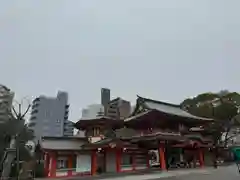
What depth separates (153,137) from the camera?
30.6m

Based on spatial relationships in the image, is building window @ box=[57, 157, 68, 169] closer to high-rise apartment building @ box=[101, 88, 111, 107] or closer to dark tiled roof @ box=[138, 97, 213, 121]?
dark tiled roof @ box=[138, 97, 213, 121]

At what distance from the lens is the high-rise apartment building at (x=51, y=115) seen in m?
83.2

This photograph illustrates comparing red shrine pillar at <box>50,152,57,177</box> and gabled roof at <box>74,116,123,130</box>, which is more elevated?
gabled roof at <box>74,116,123,130</box>

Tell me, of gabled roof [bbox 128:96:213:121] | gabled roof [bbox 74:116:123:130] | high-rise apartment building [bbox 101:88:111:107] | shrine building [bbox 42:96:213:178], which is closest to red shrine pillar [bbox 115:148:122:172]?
shrine building [bbox 42:96:213:178]

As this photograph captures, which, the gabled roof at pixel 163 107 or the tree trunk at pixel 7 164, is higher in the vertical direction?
the gabled roof at pixel 163 107

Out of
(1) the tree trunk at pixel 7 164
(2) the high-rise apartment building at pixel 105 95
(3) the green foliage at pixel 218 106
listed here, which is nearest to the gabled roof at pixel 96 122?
(1) the tree trunk at pixel 7 164

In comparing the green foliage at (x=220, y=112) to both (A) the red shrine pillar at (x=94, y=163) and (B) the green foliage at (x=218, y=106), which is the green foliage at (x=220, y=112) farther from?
(A) the red shrine pillar at (x=94, y=163)

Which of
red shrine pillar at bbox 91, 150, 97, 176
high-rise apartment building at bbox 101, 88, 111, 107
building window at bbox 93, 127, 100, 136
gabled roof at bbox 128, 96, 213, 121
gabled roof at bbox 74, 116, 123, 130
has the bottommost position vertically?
red shrine pillar at bbox 91, 150, 97, 176

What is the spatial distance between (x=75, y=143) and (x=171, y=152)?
14501 millimetres

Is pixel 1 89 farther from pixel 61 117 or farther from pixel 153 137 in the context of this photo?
pixel 153 137

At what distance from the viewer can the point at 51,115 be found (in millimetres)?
84438

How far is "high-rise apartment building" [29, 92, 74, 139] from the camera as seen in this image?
83.2m

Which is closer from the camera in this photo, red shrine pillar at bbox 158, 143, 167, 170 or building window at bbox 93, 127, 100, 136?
red shrine pillar at bbox 158, 143, 167, 170

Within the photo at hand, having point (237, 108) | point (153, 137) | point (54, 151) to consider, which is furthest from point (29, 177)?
point (237, 108)
